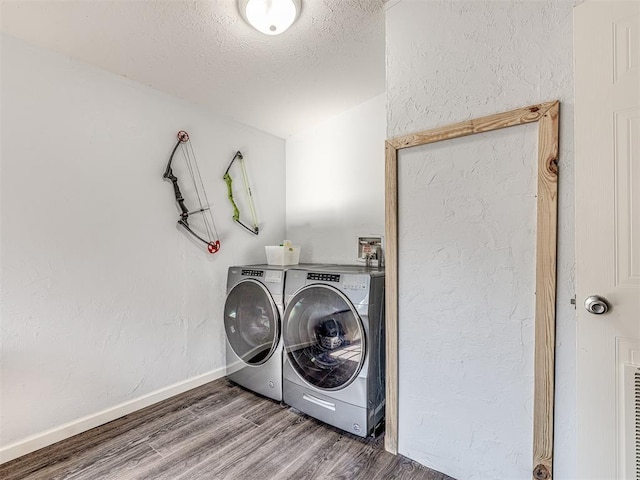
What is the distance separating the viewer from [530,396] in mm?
1137

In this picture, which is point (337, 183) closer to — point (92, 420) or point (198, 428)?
point (198, 428)

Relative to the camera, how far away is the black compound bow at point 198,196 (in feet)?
6.89

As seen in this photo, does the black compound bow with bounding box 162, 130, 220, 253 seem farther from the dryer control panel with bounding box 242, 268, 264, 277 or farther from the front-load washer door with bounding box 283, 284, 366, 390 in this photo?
the front-load washer door with bounding box 283, 284, 366, 390

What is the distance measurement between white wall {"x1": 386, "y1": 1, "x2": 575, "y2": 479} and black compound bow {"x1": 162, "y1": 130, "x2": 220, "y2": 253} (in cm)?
148

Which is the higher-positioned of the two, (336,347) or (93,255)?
(93,255)

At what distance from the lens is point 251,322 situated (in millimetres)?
2248

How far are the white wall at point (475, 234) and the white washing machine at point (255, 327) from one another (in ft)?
2.82

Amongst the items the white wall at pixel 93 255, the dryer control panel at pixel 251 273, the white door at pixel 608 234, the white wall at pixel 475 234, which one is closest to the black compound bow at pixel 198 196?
the white wall at pixel 93 255

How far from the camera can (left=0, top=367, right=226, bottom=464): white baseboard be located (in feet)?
4.93

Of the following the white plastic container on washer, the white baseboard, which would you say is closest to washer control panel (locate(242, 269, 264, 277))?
the white plastic container on washer

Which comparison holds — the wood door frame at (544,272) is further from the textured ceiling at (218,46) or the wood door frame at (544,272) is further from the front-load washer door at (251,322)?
the front-load washer door at (251,322)

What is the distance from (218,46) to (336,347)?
A: 6.13 ft

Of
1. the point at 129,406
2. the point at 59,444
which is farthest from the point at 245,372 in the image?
the point at 59,444

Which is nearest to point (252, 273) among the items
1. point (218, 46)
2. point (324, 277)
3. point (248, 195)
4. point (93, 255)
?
point (324, 277)
